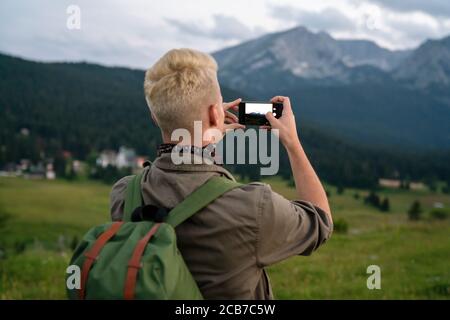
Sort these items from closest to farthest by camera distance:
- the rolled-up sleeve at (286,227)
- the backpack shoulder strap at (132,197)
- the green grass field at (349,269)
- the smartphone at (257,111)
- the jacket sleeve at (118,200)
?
the rolled-up sleeve at (286,227) → the backpack shoulder strap at (132,197) → the jacket sleeve at (118,200) → the smartphone at (257,111) → the green grass field at (349,269)

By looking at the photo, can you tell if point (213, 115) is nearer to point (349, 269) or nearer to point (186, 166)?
point (186, 166)

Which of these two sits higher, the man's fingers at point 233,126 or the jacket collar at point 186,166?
the man's fingers at point 233,126

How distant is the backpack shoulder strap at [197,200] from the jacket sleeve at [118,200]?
1.20 ft

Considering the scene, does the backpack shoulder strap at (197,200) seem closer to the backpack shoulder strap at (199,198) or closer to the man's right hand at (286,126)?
the backpack shoulder strap at (199,198)

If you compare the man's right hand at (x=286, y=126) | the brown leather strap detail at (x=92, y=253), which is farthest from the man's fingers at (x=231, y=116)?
the brown leather strap detail at (x=92, y=253)

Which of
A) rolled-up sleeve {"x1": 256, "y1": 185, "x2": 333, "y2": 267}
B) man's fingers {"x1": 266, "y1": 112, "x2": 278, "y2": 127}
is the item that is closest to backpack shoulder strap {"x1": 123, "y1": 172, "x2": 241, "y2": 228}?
rolled-up sleeve {"x1": 256, "y1": 185, "x2": 333, "y2": 267}

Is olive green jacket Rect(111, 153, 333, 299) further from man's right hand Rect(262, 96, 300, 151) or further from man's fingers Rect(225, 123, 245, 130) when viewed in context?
man's fingers Rect(225, 123, 245, 130)

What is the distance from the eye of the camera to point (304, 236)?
2.57m

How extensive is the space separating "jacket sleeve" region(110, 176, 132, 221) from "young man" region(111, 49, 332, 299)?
0.16 m

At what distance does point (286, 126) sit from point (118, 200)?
89cm

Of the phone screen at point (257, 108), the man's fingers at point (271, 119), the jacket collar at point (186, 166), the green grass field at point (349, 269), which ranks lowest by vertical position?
the green grass field at point (349, 269)

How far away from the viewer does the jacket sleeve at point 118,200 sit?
8.91 feet

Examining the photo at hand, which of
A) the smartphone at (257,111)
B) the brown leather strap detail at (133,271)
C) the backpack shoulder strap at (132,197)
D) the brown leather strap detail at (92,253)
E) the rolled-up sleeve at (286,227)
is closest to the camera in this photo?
the brown leather strap detail at (133,271)
